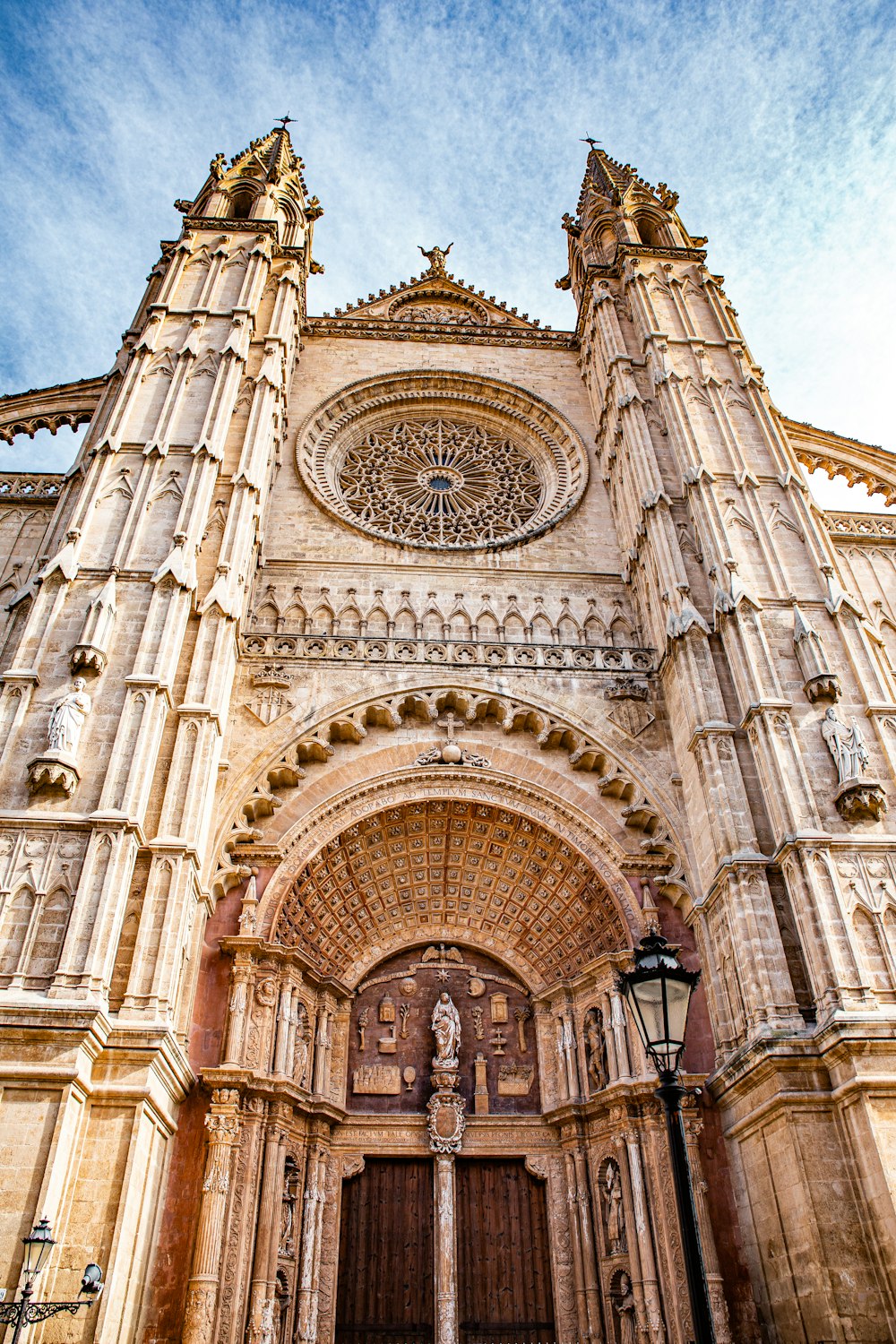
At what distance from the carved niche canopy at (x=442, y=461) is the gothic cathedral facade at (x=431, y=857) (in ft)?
0.50

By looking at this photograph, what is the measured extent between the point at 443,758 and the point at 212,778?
3.25 metres

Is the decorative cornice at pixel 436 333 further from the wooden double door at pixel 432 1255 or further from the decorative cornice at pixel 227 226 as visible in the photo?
the wooden double door at pixel 432 1255

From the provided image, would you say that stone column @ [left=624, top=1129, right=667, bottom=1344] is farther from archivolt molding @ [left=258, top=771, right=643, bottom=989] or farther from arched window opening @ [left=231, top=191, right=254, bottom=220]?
arched window opening @ [left=231, top=191, right=254, bottom=220]

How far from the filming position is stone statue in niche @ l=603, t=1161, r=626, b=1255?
11.2m

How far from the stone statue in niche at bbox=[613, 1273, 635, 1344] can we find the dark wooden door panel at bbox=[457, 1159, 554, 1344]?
105cm

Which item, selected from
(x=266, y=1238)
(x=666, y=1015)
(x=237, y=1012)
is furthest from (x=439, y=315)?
(x=666, y=1015)

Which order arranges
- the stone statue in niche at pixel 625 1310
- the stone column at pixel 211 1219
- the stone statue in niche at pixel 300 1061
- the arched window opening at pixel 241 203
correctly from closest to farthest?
the stone column at pixel 211 1219 → the stone statue in niche at pixel 625 1310 → the stone statue in niche at pixel 300 1061 → the arched window opening at pixel 241 203

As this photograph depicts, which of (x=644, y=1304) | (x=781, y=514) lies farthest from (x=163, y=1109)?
(x=781, y=514)

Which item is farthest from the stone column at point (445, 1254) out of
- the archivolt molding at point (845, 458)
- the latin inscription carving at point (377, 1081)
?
the archivolt molding at point (845, 458)

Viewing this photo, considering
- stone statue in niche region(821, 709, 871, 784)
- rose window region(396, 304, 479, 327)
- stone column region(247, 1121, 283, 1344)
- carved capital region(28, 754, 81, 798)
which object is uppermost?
rose window region(396, 304, 479, 327)

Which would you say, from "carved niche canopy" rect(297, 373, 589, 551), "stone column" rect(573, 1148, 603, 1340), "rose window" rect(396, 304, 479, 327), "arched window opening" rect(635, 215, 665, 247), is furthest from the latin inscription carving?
"arched window opening" rect(635, 215, 665, 247)

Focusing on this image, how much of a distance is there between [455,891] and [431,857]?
2.24ft

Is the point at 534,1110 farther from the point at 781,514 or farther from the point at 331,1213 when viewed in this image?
the point at 781,514

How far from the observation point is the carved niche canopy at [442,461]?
18.0m
